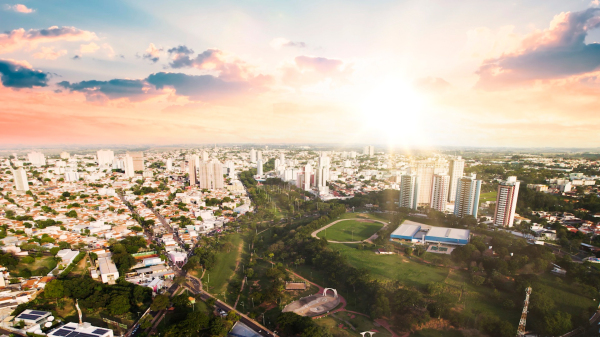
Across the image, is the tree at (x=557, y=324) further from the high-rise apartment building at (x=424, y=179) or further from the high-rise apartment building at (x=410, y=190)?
the high-rise apartment building at (x=424, y=179)

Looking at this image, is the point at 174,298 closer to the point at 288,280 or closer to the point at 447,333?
the point at 288,280

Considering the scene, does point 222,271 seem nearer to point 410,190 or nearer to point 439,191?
point 410,190

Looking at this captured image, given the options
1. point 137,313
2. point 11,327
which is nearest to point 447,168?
point 137,313

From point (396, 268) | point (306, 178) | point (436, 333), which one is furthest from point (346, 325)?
point (306, 178)

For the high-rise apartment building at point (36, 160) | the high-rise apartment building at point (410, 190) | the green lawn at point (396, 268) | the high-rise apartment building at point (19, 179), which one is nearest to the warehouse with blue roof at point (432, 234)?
the green lawn at point (396, 268)

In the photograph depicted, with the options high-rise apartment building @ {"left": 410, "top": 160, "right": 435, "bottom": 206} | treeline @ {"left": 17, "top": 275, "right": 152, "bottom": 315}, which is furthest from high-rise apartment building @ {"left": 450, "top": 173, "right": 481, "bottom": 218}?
treeline @ {"left": 17, "top": 275, "right": 152, "bottom": 315}
